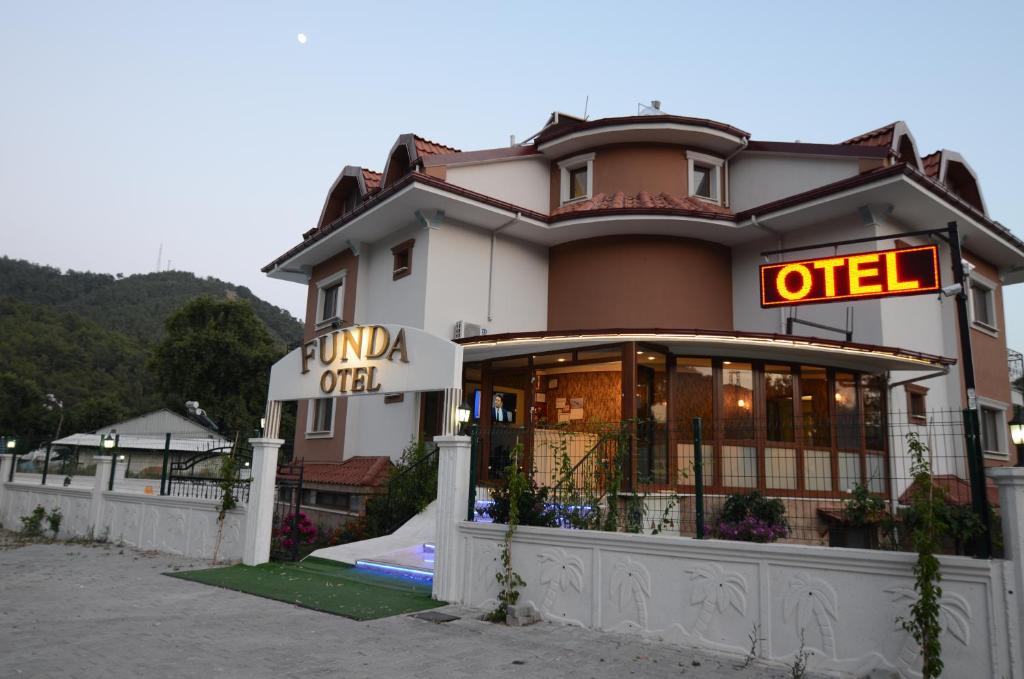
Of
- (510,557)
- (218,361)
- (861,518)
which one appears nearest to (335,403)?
(510,557)

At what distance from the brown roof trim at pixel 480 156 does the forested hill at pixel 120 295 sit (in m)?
48.7

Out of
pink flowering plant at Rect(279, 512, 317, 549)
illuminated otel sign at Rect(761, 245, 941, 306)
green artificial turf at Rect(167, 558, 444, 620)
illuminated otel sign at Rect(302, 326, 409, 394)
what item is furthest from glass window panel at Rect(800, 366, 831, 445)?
pink flowering plant at Rect(279, 512, 317, 549)

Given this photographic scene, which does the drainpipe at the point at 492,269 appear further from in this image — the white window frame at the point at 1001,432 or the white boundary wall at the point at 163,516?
the white window frame at the point at 1001,432

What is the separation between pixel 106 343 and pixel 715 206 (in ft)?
175

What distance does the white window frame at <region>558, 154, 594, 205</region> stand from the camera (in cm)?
1736

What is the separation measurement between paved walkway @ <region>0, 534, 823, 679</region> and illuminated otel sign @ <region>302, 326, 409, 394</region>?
335 centimetres

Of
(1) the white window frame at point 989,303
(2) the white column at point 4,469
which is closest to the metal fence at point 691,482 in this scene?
(1) the white window frame at point 989,303

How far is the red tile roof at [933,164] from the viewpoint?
16.3 m

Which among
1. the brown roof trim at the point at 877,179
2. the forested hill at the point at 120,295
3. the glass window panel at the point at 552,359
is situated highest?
the forested hill at the point at 120,295

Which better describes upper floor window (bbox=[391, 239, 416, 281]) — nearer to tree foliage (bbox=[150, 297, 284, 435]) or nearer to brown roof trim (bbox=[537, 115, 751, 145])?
brown roof trim (bbox=[537, 115, 751, 145])

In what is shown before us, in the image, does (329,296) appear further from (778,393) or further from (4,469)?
(778,393)

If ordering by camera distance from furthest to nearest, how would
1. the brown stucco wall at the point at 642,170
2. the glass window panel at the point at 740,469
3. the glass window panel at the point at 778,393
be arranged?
the brown stucco wall at the point at 642,170, the glass window panel at the point at 778,393, the glass window panel at the point at 740,469

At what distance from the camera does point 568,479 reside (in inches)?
327

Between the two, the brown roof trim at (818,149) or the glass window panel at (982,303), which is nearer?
the brown roof trim at (818,149)
